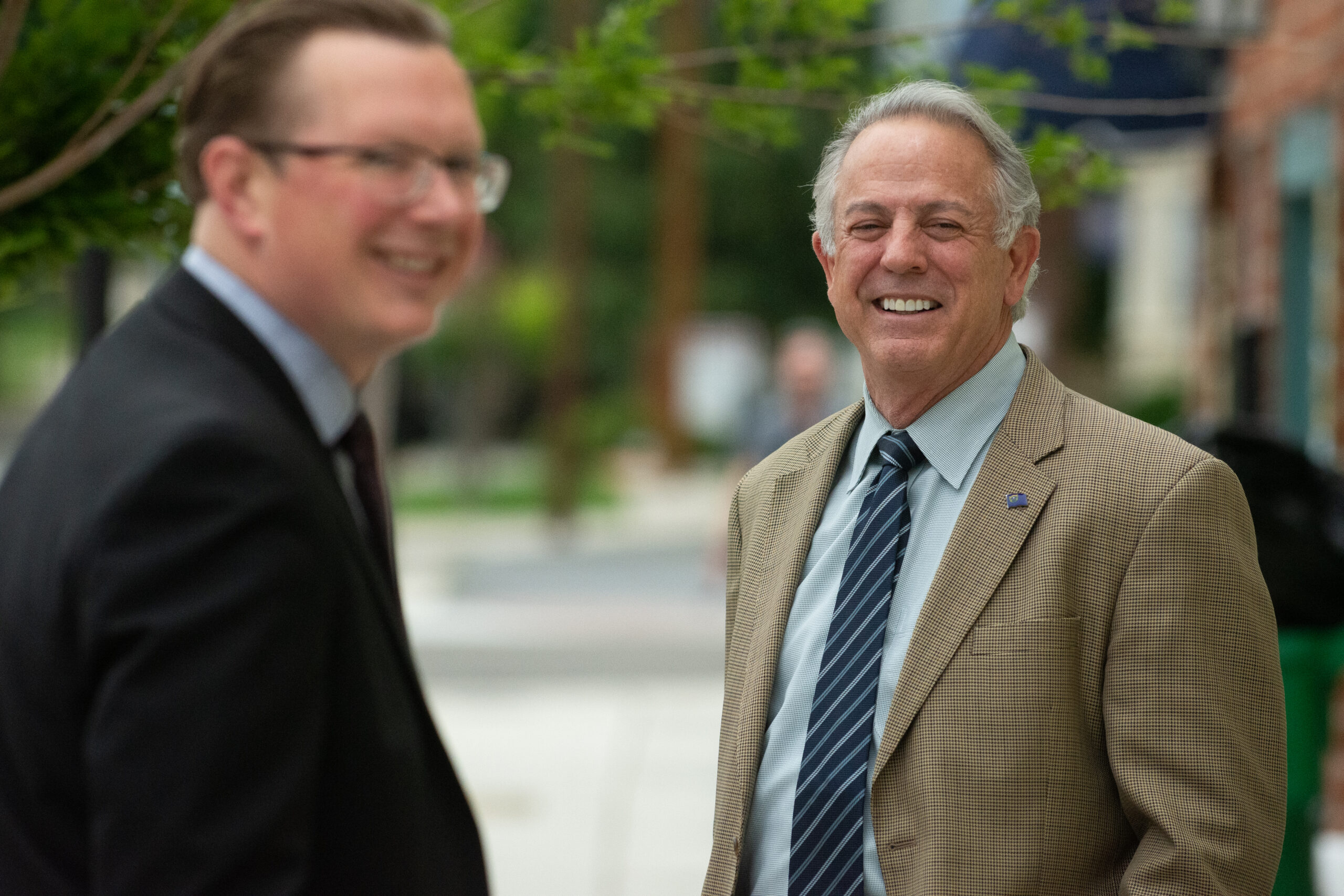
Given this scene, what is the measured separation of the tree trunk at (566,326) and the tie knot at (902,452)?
17.6 meters

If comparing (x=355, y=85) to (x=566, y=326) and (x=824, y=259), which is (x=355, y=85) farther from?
(x=566, y=326)

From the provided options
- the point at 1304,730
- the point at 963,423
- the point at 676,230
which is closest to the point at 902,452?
the point at 963,423

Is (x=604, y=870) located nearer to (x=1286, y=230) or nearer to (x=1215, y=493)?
(x=1286, y=230)

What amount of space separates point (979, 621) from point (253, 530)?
0.95m

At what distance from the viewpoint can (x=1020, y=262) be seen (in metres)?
2.07

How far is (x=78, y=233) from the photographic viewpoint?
107 inches

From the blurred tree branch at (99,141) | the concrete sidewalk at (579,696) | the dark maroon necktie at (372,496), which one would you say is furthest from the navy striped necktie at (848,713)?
the concrete sidewalk at (579,696)

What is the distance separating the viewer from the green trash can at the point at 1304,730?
401 cm

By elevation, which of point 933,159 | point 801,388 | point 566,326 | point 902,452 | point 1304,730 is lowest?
point 566,326

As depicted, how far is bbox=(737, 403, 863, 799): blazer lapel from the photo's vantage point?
2.08 m

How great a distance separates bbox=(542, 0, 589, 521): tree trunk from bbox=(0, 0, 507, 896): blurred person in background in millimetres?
17937

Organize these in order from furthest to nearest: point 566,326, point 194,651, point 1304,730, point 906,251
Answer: point 566,326 < point 1304,730 < point 906,251 < point 194,651

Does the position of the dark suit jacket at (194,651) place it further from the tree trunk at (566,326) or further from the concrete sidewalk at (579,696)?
the tree trunk at (566,326)

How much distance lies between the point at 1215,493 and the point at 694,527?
1966 cm
